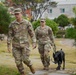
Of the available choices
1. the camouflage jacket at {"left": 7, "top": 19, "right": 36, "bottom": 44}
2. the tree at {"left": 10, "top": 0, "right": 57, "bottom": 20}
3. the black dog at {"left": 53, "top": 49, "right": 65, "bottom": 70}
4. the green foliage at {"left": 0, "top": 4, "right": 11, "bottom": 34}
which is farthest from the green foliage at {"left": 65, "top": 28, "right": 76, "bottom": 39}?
the tree at {"left": 10, "top": 0, "right": 57, "bottom": 20}

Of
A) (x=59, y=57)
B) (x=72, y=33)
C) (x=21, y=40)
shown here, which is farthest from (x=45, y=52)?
(x=72, y=33)

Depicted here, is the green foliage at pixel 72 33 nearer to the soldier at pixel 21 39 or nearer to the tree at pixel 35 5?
the soldier at pixel 21 39

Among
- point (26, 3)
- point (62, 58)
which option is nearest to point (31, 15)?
point (26, 3)

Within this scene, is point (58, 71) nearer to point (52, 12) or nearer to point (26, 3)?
point (26, 3)

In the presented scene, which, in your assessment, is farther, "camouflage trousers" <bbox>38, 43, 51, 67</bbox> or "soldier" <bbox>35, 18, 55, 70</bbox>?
"soldier" <bbox>35, 18, 55, 70</bbox>

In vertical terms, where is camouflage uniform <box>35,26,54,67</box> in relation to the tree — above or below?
below

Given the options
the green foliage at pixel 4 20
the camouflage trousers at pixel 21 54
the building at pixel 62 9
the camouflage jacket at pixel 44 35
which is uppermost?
the building at pixel 62 9

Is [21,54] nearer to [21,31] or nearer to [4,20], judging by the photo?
[21,31]

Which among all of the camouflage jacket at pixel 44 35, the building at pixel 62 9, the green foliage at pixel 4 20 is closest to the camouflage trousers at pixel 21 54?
the camouflage jacket at pixel 44 35

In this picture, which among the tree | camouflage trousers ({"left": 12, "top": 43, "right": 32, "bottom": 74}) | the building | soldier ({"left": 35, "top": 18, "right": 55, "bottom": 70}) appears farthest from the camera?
the building

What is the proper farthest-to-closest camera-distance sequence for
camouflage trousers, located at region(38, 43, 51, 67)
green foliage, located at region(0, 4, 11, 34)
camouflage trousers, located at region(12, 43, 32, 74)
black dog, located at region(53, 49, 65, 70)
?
1. green foliage, located at region(0, 4, 11, 34)
2. black dog, located at region(53, 49, 65, 70)
3. camouflage trousers, located at region(38, 43, 51, 67)
4. camouflage trousers, located at region(12, 43, 32, 74)

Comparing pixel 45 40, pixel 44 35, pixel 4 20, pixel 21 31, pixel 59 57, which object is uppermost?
pixel 4 20

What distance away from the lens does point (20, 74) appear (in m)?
9.95

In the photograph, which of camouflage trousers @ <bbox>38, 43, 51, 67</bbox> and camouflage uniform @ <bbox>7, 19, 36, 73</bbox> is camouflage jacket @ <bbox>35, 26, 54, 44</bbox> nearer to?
camouflage trousers @ <bbox>38, 43, 51, 67</bbox>
